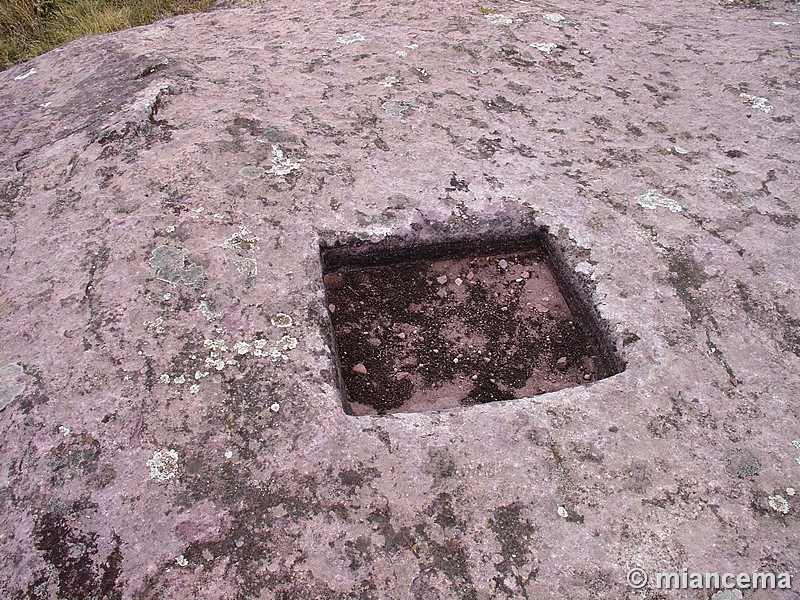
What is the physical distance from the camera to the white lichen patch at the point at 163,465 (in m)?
1.45

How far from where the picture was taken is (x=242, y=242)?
194 cm

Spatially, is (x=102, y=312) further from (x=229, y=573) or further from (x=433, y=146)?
(x=433, y=146)

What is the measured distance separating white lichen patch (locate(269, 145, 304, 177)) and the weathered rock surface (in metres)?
0.02

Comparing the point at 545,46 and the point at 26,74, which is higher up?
the point at 26,74

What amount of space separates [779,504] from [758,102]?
181cm

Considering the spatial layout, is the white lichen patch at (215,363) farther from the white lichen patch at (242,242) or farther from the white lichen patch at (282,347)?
the white lichen patch at (242,242)

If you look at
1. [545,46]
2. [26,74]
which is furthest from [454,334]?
[26,74]

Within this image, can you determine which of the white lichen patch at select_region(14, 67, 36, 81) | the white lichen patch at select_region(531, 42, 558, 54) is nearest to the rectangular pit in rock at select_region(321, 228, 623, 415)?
the white lichen patch at select_region(531, 42, 558, 54)

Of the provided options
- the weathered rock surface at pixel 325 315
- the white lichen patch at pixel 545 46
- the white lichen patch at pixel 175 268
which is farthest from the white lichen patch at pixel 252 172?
the white lichen patch at pixel 545 46

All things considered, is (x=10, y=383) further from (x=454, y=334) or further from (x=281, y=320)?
(x=454, y=334)

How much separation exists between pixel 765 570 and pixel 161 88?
247 cm

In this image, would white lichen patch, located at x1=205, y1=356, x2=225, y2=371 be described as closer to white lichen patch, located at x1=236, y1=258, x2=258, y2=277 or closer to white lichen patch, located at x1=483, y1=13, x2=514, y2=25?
white lichen patch, located at x1=236, y1=258, x2=258, y2=277

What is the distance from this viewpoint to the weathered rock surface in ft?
4.47

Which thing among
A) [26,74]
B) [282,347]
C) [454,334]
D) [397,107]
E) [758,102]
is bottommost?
[454,334]
